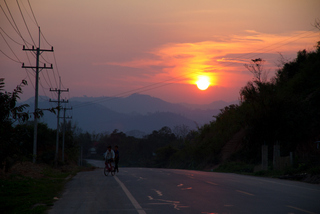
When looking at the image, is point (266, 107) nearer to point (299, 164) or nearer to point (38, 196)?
point (299, 164)

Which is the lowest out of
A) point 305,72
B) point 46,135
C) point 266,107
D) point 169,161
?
point 169,161

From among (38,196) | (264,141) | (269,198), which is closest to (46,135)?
(264,141)

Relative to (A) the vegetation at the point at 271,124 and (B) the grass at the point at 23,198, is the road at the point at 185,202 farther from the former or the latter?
(A) the vegetation at the point at 271,124

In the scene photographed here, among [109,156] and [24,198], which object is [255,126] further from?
[24,198]

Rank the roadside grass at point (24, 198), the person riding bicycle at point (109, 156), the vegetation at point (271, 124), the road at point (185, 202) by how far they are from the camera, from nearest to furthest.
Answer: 1. the road at point (185, 202)
2. the roadside grass at point (24, 198)
3. the person riding bicycle at point (109, 156)
4. the vegetation at point (271, 124)

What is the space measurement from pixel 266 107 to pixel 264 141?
3.15 meters

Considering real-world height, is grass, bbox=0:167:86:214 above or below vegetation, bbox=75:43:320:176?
below

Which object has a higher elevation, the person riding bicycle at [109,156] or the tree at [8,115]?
the tree at [8,115]

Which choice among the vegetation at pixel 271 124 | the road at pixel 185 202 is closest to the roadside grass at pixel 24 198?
the road at pixel 185 202

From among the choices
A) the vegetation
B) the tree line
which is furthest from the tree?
the vegetation

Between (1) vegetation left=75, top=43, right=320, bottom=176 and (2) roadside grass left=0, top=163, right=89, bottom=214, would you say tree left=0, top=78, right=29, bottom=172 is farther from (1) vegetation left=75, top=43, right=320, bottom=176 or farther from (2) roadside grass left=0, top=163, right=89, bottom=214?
(1) vegetation left=75, top=43, right=320, bottom=176

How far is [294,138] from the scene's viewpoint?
1420 inches

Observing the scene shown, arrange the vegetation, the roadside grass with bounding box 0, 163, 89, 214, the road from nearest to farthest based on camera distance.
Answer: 1. the road
2. the roadside grass with bounding box 0, 163, 89, 214
3. the vegetation

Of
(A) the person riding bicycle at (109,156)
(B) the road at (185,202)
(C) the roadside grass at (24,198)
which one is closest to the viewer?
(B) the road at (185,202)
